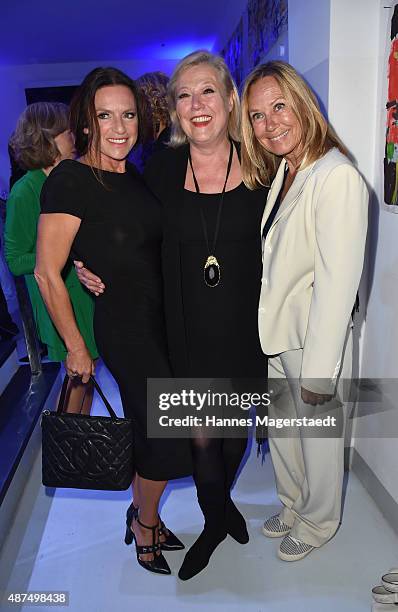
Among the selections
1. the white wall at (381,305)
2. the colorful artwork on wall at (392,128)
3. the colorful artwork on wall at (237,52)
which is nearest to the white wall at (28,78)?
the colorful artwork on wall at (237,52)

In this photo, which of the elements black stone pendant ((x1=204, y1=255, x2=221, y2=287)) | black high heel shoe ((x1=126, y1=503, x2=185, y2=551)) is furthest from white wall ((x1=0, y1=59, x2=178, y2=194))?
black stone pendant ((x1=204, y1=255, x2=221, y2=287))

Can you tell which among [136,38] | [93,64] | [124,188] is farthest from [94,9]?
[124,188]

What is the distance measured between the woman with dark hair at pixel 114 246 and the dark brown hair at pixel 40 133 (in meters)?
1.09

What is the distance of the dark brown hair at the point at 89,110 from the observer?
1.71 m

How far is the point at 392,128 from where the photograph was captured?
203 centimetres

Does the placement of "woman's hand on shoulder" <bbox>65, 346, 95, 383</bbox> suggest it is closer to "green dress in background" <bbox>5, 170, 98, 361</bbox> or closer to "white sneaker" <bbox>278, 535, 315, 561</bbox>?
"green dress in background" <bbox>5, 170, 98, 361</bbox>

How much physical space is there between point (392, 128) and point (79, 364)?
142 cm

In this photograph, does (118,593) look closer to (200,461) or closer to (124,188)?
(200,461)

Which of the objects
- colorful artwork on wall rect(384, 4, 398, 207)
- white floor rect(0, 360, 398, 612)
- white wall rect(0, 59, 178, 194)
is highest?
white wall rect(0, 59, 178, 194)

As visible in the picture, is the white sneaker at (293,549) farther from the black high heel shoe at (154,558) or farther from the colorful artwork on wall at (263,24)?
the colorful artwork on wall at (263,24)

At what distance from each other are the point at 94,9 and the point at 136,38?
1.98 meters

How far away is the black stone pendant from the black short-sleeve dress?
159 millimetres

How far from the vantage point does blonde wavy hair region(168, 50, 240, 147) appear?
1.84m

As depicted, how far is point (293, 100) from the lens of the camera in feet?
5.48
